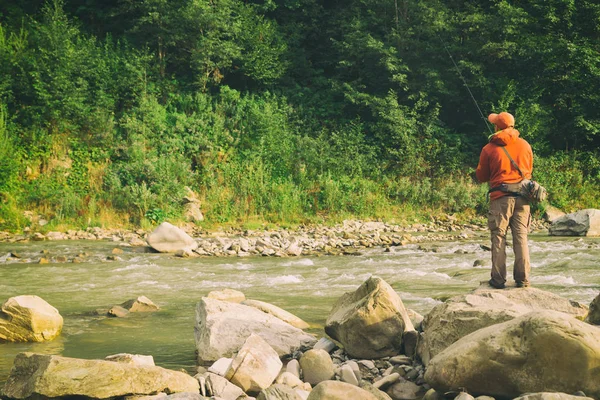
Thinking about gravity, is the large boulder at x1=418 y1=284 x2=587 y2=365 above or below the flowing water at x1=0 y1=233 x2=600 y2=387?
above

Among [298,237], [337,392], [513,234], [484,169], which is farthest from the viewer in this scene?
[298,237]

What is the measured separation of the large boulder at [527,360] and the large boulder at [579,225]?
1268 centimetres

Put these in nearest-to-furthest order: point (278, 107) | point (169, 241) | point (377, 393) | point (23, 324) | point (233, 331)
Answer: point (377, 393)
point (233, 331)
point (23, 324)
point (169, 241)
point (278, 107)

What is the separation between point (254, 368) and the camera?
14.1 ft

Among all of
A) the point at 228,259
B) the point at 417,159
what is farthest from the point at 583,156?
the point at 228,259

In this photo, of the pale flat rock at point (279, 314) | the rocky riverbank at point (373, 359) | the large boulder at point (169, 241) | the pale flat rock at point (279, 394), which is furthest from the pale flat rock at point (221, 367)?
the large boulder at point (169, 241)

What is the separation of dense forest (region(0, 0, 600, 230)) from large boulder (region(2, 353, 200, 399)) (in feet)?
44.9

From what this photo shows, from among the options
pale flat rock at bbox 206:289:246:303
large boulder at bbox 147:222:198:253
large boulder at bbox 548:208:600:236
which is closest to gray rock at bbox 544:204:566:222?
large boulder at bbox 548:208:600:236

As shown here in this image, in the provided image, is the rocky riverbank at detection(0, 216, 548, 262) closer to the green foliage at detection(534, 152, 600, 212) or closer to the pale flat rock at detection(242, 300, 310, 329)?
the green foliage at detection(534, 152, 600, 212)

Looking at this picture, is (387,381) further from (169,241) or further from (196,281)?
(169,241)

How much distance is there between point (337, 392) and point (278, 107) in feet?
68.9

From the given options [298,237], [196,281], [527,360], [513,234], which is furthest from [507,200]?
[298,237]

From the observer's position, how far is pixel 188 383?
4121 millimetres

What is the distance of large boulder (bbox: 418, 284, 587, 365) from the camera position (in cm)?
440
